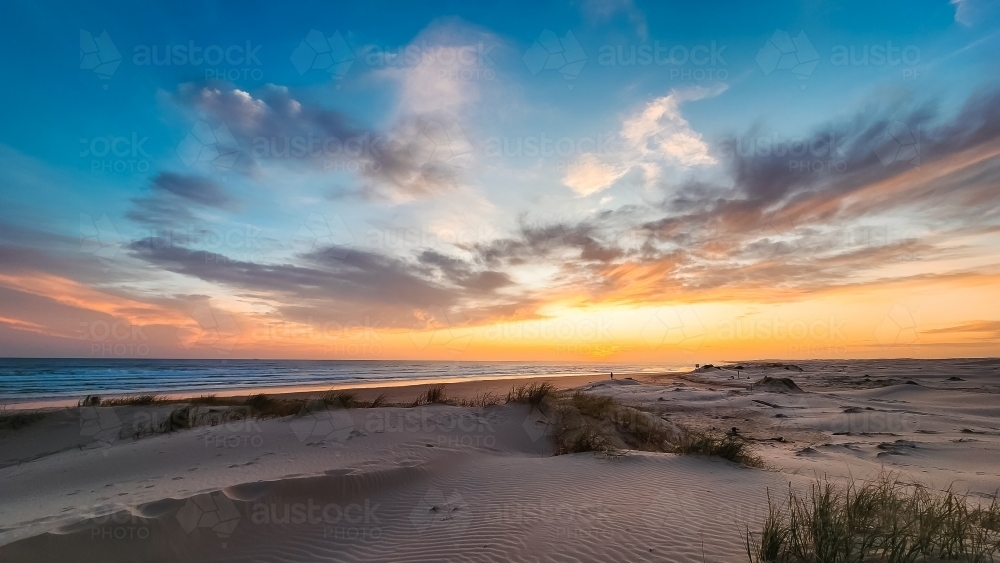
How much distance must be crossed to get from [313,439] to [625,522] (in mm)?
7145

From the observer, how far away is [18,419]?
1199cm

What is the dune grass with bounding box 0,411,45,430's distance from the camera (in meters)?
11.8

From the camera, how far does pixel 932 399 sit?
19406 mm

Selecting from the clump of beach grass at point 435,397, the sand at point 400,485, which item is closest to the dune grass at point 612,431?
the sand at point 400,485

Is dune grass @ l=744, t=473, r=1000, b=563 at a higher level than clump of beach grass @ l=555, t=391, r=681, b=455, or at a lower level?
higher

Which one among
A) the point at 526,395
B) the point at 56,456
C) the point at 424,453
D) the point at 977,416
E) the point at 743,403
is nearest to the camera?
the point at 424,453

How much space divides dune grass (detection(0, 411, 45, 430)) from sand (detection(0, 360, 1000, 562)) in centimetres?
17

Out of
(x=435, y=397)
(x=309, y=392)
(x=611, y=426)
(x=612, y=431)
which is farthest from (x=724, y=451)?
(x=309, y=392)

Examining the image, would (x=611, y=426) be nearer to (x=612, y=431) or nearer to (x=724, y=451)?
(x=612, y=431)

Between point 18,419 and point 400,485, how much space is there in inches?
481

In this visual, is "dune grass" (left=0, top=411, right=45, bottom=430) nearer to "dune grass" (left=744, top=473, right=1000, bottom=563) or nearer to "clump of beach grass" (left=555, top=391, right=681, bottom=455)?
"clump of beach grass" (left=555, top=391, right=681, bottom=455)

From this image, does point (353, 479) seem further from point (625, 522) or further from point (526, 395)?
point (526, 395)

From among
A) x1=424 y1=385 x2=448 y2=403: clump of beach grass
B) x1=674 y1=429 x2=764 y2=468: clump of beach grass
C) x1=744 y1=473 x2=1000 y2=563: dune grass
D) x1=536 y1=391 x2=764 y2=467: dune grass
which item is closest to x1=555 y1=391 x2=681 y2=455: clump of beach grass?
x1=536 y1=391 x2=764 y2=467: dune grass

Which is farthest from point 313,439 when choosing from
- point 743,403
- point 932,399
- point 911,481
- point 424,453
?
point 932,399
